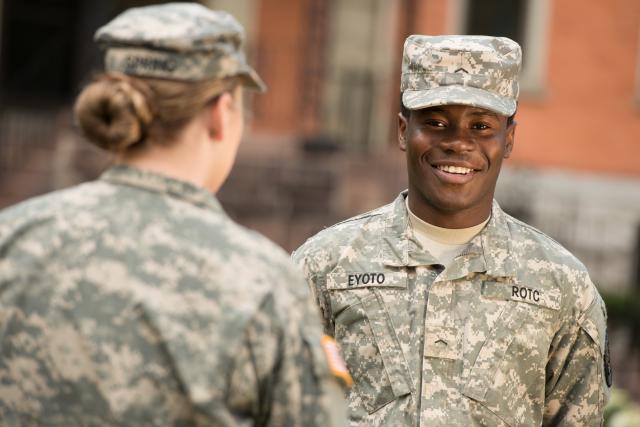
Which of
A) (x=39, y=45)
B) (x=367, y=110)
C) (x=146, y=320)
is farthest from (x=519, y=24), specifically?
(x=146, y=320)

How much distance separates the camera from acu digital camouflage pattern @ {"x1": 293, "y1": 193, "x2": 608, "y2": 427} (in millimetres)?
3643

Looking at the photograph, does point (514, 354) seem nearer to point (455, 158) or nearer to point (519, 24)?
point (455, 158)

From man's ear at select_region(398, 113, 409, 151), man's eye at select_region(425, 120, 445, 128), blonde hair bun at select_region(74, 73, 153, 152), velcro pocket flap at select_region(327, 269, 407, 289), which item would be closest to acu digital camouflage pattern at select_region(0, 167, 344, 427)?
blonde hair bun at select_region(74, 73, 153, 152)

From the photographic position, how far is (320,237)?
3982 millimetres

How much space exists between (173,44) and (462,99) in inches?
53.6

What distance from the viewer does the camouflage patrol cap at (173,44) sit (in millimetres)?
2531

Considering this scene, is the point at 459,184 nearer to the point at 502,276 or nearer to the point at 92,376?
the point at 502,276

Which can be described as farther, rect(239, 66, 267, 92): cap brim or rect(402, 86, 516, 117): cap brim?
rect(402, 86, 516, 117): cap brim

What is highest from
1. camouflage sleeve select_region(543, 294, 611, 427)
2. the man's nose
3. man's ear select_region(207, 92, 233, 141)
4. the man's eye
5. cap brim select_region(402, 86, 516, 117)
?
man's ear select_region(207, 92, 233, 141)

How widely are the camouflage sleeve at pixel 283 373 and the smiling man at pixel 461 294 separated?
1107 mm

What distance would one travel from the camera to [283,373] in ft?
8.27

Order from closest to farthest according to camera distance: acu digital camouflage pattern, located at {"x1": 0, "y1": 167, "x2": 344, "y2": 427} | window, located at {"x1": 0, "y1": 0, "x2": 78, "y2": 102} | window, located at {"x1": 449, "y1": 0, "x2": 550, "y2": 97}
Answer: acu digital camouflage pattern, located at {"x1": 0, "y1": 167, "x2": 344, "y2": 427}
window, located at {"x1": 0, "y1": 0, "x2": 78, "y2": 102}
window, located at {"x1": 449, "y1": 0, "x2": 550, "y2": 97}

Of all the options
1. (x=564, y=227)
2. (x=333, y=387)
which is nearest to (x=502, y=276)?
(x=333, y=387)

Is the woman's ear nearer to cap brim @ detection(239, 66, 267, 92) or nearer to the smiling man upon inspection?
the smiling man
